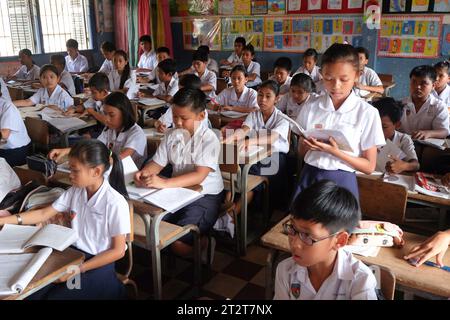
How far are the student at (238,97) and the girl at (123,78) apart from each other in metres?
0.99

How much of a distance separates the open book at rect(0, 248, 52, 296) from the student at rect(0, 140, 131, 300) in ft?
0.60

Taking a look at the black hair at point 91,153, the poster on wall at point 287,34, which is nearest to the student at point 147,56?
the poster on wall at point 287,34

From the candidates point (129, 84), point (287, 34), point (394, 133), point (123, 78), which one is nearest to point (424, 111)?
point (394, 133)

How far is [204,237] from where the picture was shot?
7.66ft

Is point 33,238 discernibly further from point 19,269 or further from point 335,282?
point 335,282

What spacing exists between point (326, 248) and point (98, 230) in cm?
Answer: 96

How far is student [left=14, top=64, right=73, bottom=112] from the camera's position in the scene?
4273mm

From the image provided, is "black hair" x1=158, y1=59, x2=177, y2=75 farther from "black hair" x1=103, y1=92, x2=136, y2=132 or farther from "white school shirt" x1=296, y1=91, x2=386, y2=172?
"white school shirt" x1=296, y1=91, x2=386, y2=172

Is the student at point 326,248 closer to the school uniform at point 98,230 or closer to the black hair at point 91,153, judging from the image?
the school uniform at point 98,230

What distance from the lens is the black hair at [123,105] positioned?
2.57 metres

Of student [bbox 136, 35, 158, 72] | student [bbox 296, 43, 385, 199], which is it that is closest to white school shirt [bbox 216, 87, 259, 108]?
student [bbox 296, 43, 385, 199]

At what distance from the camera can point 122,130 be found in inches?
106

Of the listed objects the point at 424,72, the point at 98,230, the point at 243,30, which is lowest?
the point at 98,230

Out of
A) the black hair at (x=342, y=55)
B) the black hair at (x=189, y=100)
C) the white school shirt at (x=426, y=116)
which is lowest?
the white school shirt at (x=426, y=116)
